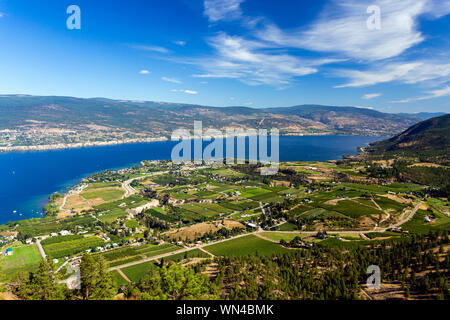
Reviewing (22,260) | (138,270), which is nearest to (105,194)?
(22,260)

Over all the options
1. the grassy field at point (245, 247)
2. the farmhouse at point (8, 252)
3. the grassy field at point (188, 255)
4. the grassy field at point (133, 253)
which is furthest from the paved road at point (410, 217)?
the farmhouse at point (8, 252)

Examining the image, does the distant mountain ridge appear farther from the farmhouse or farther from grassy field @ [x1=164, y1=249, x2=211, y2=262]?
the farmhouse

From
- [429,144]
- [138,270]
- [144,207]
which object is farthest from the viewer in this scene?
[429,144]

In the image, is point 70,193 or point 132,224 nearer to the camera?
point 132,224

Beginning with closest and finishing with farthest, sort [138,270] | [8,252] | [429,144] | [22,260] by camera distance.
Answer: [138,270]
[22,260]
[8,252]
[429,144]

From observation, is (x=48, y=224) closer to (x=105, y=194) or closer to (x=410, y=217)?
(x=105, y=194)

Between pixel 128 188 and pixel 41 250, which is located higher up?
pixel 128 188
